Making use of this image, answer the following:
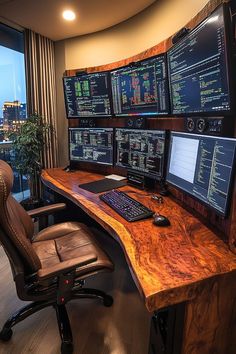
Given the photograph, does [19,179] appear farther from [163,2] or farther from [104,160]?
[163,2]

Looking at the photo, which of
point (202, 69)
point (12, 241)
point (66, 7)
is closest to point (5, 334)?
point (12, 241)

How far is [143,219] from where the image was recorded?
4.44 ft

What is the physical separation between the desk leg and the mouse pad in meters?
1.07

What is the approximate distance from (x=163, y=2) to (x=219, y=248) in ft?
7.24

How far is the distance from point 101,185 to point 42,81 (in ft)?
6.34

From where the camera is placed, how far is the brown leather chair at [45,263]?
1.13 m

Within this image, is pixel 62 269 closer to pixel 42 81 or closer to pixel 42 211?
pixel 42 211

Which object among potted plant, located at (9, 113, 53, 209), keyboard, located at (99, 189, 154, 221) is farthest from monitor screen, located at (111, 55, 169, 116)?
potted plant, located at (9, 113, 53, 209)

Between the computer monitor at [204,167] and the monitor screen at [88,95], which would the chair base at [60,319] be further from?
the monitor screen at [88,95]

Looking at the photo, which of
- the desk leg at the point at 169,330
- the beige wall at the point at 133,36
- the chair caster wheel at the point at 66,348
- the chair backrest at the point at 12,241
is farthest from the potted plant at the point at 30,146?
the desk leg at the point at 169,330

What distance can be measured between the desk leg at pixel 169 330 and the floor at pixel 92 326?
0.40 meters

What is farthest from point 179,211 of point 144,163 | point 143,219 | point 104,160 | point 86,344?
point 104,160

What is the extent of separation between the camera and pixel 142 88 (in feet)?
6.25

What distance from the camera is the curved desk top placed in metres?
0.81
